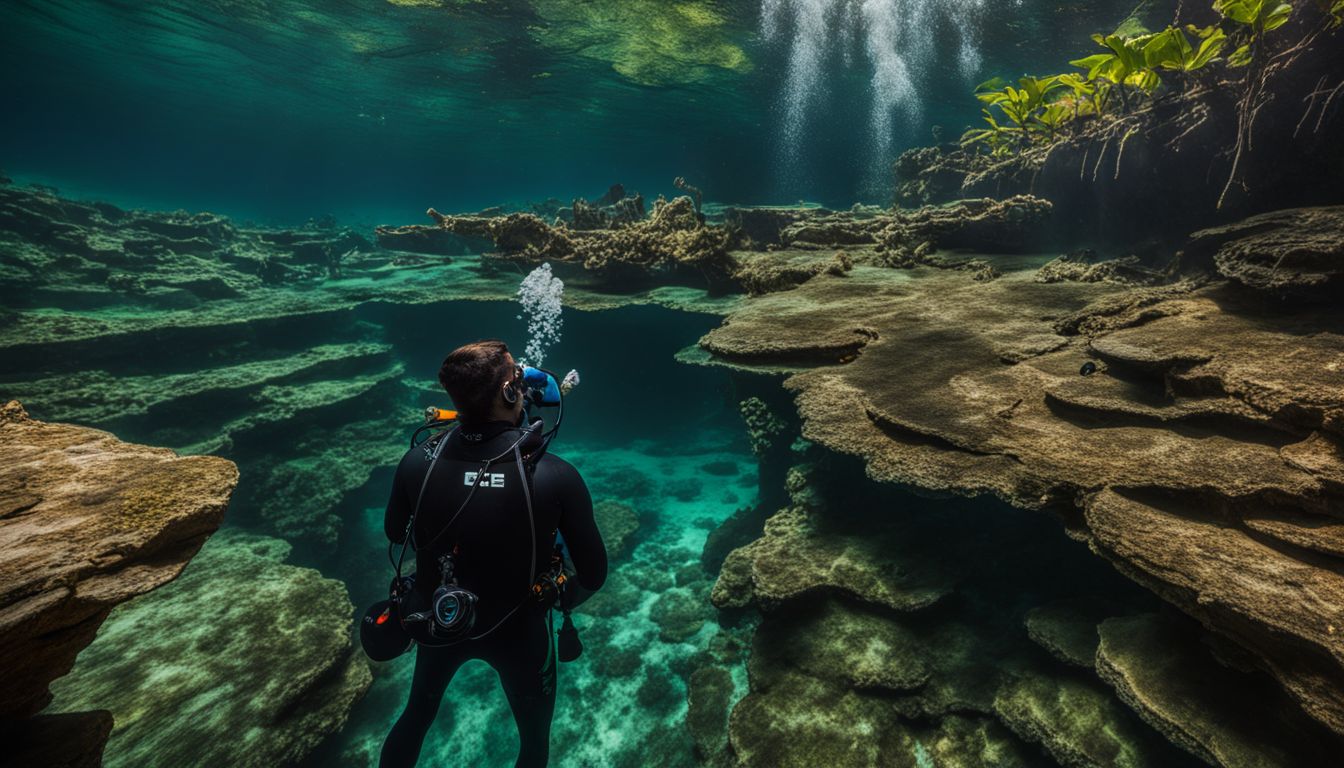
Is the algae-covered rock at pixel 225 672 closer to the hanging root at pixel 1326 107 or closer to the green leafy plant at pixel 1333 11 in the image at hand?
the hanging root at pixel 1326 107

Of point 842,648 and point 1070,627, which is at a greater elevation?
point 1070,627

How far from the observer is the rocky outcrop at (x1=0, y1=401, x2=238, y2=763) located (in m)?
1.44

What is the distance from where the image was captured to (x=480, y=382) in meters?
2.41

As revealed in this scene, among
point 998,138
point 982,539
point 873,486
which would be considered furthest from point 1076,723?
point 998,138

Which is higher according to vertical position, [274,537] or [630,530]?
[274,537]

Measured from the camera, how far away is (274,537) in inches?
344

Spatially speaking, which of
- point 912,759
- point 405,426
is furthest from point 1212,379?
point 405,426

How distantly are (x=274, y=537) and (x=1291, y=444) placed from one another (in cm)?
1280

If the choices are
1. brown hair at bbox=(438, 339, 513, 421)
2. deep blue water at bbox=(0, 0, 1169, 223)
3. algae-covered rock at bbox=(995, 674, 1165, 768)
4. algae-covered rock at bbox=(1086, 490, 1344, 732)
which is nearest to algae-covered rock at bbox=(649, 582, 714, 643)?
algae-covered rock at bbox=(995, 674, 1165, 768)

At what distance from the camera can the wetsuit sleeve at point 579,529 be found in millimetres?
2516

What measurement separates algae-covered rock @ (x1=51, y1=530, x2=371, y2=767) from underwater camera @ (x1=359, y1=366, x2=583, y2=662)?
10.0ft

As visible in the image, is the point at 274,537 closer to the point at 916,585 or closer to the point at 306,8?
the point at 916,585

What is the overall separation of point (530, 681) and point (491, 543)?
1.13 metres

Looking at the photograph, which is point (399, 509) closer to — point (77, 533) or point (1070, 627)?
point (77, 533)
